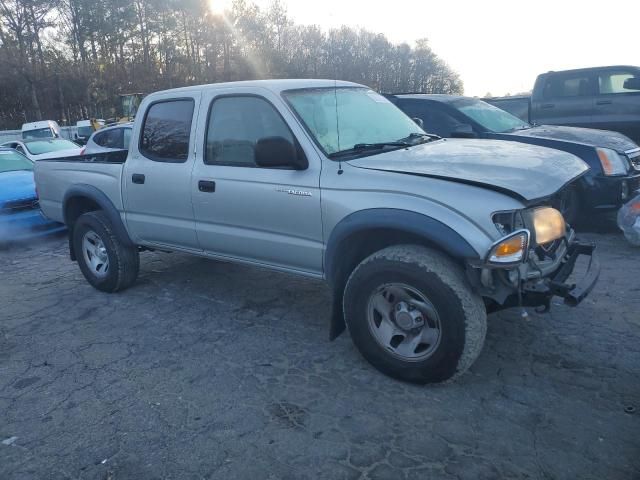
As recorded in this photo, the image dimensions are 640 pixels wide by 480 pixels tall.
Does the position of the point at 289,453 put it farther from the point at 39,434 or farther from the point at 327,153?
the point at 327,153

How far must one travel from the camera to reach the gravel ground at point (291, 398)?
2.72 m

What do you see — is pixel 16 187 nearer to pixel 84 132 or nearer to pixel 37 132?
pixel 37 132

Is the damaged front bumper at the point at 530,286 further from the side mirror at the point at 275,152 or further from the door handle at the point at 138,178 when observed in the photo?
the door handle at the point at 138,178

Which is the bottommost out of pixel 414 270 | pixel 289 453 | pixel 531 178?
pixel 289 453

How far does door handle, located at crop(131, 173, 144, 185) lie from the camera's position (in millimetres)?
4727

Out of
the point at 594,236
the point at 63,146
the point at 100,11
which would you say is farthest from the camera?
the point at 100,11

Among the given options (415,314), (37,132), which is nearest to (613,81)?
(415,314)

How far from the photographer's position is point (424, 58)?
62.2 m

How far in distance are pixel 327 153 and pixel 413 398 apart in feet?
5.53

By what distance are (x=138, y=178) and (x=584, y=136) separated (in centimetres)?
540

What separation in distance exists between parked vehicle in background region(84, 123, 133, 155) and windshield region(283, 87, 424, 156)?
7.14 metres

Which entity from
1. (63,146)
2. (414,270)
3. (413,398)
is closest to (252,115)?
(414,270)

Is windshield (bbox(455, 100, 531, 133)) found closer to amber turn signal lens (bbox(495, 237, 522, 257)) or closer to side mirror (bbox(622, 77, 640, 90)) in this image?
side mirror (bbox(622, 77, 640, 90))

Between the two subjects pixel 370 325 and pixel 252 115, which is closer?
pixel 370 325
